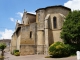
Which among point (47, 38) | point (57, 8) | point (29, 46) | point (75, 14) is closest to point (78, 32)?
point (75, 14)

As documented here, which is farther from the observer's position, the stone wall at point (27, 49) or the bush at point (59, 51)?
the stone wall at point (27, 49)

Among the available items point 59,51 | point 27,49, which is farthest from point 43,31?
point 59,51

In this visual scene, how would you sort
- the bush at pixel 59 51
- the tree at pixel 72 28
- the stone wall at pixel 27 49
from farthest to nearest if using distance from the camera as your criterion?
1. the stone wall at pixel 27 49
2. the tree at pixel 72 28
3. the bush at pixel 59 51

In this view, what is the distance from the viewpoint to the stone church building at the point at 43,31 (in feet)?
108

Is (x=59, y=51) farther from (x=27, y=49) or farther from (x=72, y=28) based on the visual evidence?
(x=27, y=49)

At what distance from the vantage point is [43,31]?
3478 centimetres

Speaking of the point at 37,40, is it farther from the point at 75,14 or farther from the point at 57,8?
the point at 75,14

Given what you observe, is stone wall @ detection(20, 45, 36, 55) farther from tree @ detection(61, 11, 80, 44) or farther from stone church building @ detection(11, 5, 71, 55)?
tree @ detection(61, 11, 80, 44)

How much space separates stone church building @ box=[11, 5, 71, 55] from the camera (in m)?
32.8

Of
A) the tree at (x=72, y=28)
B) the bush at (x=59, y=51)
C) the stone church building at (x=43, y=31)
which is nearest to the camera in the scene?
the bush at (x=59, y=51)

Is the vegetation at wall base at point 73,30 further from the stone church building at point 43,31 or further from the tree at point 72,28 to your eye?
the stone church building at point 43,31

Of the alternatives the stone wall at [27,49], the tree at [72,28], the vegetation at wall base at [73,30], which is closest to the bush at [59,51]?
the vegetation at wall base at [73,30]

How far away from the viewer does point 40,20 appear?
118 ft

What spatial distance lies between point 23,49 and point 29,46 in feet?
5.64
